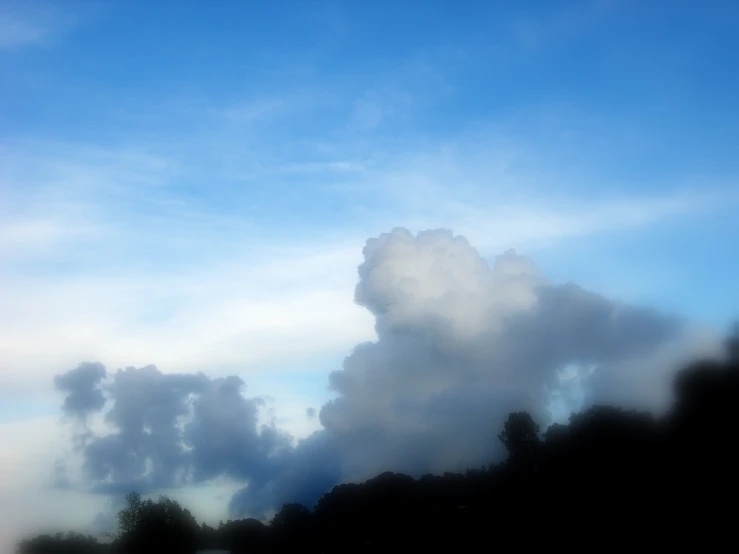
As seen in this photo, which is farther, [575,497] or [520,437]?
[520,437]

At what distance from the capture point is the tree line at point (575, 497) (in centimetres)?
6275

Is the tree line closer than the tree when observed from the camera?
Yes

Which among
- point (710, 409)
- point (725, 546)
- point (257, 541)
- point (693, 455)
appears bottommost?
point (257, 541)

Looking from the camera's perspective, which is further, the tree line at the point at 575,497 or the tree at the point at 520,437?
the tree at the point at 520,437

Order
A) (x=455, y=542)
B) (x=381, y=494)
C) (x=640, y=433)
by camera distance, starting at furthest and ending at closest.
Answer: (x=381, y=494)
(x=455, y=542)
(x=640, y=433)

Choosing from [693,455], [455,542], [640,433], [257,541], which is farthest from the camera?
[257,541]

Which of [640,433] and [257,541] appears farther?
[257,541]

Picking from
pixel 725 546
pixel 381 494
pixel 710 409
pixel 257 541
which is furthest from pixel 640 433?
pixel 257 541

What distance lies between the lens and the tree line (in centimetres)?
6275

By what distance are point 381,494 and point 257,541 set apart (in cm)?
5376

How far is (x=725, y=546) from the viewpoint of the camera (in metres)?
52.0

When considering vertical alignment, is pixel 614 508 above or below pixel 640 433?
below

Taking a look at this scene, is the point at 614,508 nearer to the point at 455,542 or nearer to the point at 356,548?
the point at 455,542

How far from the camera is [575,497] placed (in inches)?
3145
